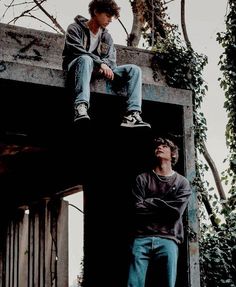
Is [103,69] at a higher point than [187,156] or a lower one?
higher

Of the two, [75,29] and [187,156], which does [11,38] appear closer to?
[75,29]

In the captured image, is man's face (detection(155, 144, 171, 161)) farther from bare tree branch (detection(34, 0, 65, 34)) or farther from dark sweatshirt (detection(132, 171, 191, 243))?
bare tree branch (detection(34, 0, 65, 34))

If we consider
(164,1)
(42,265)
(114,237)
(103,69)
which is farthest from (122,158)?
(164,1)

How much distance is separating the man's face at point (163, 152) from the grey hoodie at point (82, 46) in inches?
44.7

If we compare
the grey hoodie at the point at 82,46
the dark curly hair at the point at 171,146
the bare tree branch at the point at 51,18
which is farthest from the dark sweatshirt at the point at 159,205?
the bare tree branch at the point at 51,18

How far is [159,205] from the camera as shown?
24.5 ft

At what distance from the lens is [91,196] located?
11.0m

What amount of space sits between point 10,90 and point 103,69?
1105mm

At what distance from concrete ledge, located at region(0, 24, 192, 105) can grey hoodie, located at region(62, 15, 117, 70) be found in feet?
0.75

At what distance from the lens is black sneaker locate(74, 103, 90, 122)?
717cm

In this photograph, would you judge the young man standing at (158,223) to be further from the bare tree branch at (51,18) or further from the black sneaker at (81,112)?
the bare tree branch at (51,18)

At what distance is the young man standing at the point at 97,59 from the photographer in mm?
7504

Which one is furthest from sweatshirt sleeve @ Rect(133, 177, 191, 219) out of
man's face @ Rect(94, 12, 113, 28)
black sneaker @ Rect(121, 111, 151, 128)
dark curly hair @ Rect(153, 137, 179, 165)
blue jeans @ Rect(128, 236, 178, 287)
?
man's face @ Rect(94, 12, 113, 28)

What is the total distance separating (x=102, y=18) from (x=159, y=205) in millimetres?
2218
